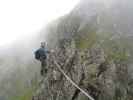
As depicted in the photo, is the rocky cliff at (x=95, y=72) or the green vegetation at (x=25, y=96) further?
the green vegetation at (x=25, y=96)

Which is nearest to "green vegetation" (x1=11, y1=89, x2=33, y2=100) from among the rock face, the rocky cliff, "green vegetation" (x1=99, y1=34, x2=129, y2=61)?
the rocky cliff

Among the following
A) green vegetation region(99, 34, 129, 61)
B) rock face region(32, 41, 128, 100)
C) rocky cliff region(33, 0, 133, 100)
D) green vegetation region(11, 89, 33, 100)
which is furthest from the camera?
green vegetation region(11, 89, 33, 100)

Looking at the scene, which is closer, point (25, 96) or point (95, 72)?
point (95, 72)

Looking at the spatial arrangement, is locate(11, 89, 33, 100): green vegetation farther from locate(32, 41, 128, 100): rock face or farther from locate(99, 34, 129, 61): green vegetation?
locate(32, 41, 128, 100): rock face

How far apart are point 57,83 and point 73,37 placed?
34.7 metres

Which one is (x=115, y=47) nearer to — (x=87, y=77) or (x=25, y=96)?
(x=87, y=77)

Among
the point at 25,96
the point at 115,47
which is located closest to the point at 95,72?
the point at 115,47

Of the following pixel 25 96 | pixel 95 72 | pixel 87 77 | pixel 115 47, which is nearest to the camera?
pixel 87 77

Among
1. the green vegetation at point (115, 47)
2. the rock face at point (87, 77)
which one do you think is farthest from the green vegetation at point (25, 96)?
the rock face at point (87, 77)

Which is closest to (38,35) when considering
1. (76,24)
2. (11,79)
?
(11,79)

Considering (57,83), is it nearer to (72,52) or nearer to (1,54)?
(72,52)

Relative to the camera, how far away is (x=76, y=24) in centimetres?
11019

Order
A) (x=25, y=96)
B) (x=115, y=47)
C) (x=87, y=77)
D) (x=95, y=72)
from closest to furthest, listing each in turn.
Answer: (x=87, y=77), (x=95, y=72), (x=115, y=47), (x=25, y=96)

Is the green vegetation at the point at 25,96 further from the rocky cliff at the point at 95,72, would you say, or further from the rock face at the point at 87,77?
the rock face at the point at 87,77
